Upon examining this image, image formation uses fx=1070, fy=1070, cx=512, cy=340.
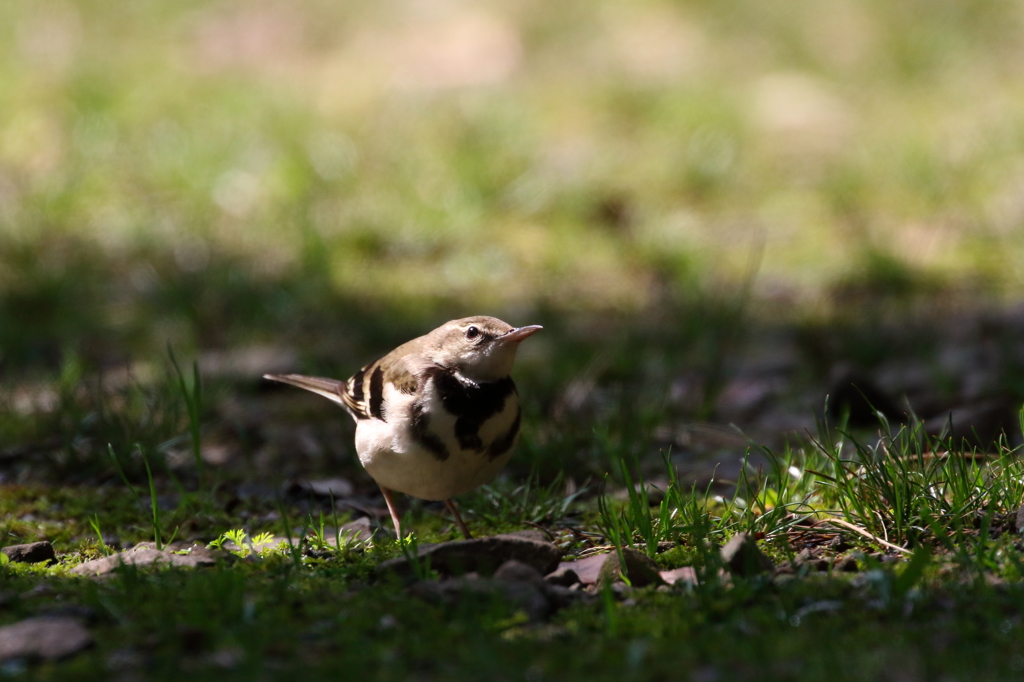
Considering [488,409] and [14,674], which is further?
[488,409]

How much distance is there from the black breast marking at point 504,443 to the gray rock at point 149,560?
105 cm

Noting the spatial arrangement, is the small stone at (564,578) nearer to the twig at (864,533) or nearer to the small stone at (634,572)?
the small stone at (634,572)

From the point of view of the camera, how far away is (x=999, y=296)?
24.3 feet

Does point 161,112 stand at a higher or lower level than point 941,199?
higher

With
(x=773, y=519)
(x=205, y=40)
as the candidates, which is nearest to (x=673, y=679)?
(x=773, y=519)

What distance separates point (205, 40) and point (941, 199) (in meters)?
7.70

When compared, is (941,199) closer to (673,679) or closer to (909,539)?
(909,539)

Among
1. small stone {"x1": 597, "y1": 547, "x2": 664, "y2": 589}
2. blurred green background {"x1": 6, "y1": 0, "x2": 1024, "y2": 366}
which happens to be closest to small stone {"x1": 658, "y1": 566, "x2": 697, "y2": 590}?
small stone {"x1": 597, "y1": 547, "x2": 664, "y2": 589}

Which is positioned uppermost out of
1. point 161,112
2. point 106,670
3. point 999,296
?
point 161,112

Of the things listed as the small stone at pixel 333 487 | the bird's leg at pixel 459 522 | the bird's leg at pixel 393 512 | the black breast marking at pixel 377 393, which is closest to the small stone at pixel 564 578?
the bird's leg at pixel 459 522

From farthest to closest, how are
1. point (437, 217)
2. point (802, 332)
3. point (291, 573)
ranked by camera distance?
point (437, 217) → point (802, 332) → point (291, 573)

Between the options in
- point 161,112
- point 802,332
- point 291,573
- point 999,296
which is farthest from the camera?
point 161,112

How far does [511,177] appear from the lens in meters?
9.15

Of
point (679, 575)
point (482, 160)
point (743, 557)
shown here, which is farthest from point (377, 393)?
point (482, 160)
